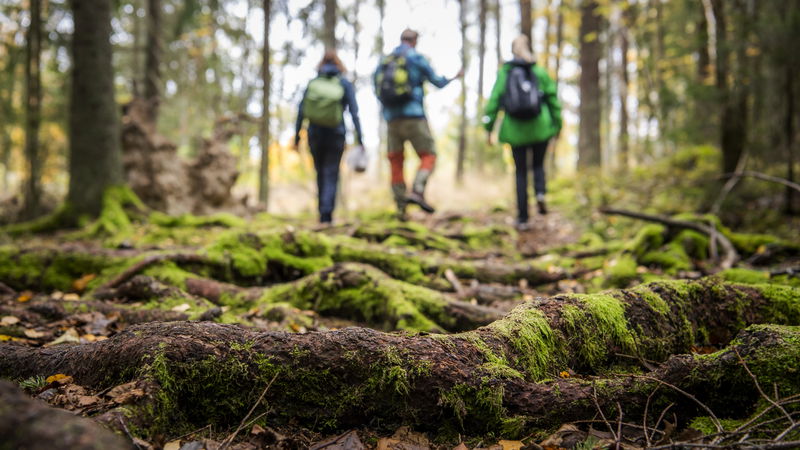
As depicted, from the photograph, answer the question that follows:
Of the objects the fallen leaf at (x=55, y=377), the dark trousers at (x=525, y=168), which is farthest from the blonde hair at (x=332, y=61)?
the fallen leaf at (x=55, y=377)

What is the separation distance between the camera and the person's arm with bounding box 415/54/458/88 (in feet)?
21.9

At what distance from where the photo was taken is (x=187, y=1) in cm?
1167

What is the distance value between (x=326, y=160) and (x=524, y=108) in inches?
121

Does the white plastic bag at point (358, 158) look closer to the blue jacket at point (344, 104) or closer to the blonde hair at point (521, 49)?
the blue jacket at point (344, 104)

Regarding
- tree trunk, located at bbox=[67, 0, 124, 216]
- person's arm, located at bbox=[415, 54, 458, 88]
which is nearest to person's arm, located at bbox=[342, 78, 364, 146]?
person's arm, located at bbox=[415, 54, 458, 88]

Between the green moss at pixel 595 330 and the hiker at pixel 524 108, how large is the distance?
4835mm

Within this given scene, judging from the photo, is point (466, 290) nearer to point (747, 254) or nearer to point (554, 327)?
point (554, 327)

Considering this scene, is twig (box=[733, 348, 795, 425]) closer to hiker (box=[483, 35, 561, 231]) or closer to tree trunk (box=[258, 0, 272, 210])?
hiker (box=[483, 35, 561, 231])

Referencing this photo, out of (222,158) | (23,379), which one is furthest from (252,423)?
(222,158)

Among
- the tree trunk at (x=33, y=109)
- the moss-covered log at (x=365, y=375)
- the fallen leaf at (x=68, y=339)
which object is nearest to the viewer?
the moss-covered log at (x=365, y=375)

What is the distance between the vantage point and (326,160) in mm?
7262

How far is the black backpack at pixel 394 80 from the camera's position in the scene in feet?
22.1

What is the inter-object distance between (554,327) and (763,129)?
8255 mm

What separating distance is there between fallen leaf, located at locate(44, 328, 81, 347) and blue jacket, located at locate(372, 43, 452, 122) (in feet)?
16.7
